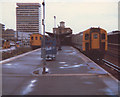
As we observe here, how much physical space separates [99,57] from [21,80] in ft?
39.7

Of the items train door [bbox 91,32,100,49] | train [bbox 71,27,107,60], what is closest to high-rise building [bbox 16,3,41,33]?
train [bbox 71,27,107,60]

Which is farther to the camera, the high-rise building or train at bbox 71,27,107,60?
the high-rise building

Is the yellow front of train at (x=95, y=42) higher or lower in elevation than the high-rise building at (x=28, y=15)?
lower

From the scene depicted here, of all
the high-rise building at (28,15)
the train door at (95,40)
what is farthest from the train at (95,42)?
the high-rise building at (28,15)

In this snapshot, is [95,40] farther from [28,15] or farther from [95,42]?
[28,15]

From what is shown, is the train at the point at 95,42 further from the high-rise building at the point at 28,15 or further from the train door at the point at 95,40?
the high-rise building at the point at 28,15

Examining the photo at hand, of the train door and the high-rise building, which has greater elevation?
the high-rise building

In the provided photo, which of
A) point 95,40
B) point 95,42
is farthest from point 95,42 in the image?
point 95,40

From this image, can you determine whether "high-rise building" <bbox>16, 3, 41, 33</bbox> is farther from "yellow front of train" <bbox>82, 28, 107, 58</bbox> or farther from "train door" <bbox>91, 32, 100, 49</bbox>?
"train door" <bbox>91, 32, 100, 49</bbox>

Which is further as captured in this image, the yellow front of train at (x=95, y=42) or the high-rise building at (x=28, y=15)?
the high-rise building at (x=28, y=15)

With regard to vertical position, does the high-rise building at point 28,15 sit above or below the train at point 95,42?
above

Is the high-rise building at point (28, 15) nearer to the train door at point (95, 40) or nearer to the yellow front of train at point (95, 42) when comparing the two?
the yellow front of train at point (95, 42)

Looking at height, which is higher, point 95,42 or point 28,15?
point 28,15

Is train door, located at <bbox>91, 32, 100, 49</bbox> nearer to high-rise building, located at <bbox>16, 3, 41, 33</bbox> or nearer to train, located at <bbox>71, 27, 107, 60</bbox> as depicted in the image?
train, located at <bbox>71, 27, 107, 60</bbox>
